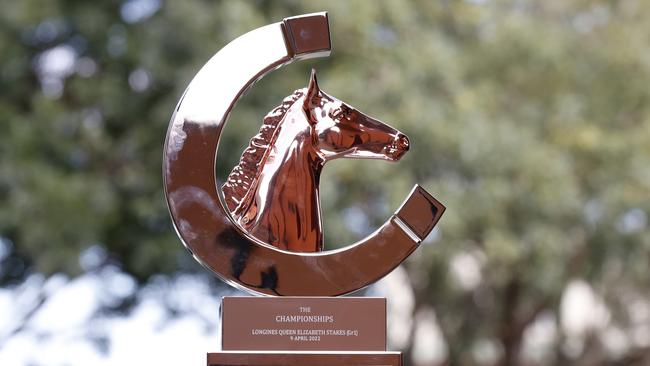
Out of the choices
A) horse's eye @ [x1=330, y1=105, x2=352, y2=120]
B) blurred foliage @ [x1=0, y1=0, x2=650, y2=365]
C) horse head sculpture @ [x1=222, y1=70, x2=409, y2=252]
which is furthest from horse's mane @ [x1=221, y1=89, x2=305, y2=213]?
blurred foliage @ [x1=0, y1=0, x2=650, y2=365]

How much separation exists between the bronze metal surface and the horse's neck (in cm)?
34

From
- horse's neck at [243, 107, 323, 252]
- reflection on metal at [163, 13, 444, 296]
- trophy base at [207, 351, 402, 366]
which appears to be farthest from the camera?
horse's neck at [243, 107, 323, 252]

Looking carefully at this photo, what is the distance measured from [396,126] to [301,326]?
19.1ft

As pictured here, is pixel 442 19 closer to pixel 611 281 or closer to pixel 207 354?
pixel 611 281

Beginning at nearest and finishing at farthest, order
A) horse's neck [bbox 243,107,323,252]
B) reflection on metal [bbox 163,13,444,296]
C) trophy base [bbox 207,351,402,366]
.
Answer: trophy base [bbox 207,351,402,366] → reflection on metal [bbox 163,13,444,296] → horse's neck [bbox 243,107,323,252]

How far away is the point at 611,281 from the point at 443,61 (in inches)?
159

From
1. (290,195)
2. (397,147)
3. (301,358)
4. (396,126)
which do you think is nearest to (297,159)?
(290,195)

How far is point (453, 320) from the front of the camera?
1275cm

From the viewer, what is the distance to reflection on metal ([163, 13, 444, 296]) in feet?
12.4

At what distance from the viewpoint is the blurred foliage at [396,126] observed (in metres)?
8.95

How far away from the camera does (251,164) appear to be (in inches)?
157

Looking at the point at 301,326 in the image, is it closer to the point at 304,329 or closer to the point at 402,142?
the point at 304,329

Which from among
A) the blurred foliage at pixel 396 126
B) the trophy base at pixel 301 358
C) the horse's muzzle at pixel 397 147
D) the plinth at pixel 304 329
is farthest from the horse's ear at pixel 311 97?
the blurred foliage at pixel 396 126

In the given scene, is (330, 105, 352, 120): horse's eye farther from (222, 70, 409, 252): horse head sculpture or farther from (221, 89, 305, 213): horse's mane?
(221, 89, 305, 213): horse's mane
